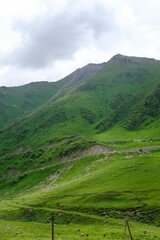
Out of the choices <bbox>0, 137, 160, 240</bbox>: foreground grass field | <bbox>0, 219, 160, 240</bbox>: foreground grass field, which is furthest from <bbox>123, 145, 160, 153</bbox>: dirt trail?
<bbox>0, 219, 160, 240</bbox>: foreground grass field

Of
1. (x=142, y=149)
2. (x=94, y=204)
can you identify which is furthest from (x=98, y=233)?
(x=142, y=149)

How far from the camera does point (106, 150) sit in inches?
6186

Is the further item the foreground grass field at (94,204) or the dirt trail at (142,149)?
the dirt trail at (142,149)

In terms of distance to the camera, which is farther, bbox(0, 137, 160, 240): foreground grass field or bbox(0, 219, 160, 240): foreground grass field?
bbox(0, 137, 160, 240): foreground grass field

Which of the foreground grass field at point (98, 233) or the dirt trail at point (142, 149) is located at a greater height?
the dirt trail at point (142, 149)

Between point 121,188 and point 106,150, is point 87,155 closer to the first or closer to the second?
point 106,150

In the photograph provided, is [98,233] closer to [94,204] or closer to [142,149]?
[94,204]

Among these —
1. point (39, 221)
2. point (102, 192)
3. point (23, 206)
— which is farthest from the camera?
point (23, 206)

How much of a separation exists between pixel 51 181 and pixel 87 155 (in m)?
27.0

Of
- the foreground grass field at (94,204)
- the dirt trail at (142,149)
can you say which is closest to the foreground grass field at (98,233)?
the foreground grass field at (94,204)

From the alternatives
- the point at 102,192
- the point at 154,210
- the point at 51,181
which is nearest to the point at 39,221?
the point at 102,192

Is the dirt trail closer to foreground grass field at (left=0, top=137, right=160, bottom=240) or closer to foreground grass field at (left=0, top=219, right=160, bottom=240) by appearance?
foreground grass field at (left=0, top=137, right=160, bottom=240)

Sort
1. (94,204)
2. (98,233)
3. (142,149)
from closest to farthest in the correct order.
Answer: (98,233), (94,204), (142,149)

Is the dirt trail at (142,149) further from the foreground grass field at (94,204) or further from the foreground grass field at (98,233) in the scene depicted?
the foreground grass field at (98,233)
